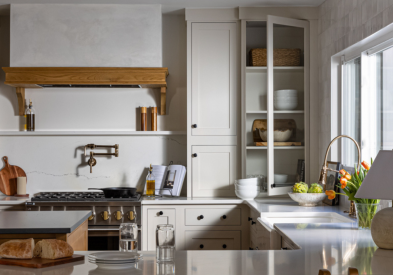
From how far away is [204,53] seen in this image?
3.74 meters

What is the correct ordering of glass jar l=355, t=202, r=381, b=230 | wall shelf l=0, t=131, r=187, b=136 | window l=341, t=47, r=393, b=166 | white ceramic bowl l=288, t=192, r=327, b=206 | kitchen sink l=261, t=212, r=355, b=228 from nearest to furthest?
1. glass jar l=355, t=202, r=381, b=230
2. window l=341, t=47, r=393, b=166
3. kitchen sink l=261, t=212, r=355, b=228
4. white ceramic bowl l=288, t=192, r=327, b=206
5. wall shelf l=0, t=131, r=187, b=136

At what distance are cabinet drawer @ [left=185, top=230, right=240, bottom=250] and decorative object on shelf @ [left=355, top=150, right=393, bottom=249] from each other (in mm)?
1841

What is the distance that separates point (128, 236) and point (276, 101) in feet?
7.28

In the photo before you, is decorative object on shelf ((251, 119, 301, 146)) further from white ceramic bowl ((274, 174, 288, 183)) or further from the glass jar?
the glass jar

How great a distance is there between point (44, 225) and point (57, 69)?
70.5 inches

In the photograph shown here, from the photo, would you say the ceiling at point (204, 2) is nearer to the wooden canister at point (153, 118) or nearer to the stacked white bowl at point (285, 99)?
the stacked white bowl at point (285, 99)

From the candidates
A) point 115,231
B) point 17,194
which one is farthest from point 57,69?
point 115,231

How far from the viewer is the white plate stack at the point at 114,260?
141 cm

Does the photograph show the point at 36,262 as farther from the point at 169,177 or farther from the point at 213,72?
the point at 213,72

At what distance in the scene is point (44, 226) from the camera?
2205 mm

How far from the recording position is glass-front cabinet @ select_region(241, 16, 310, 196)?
3430mm

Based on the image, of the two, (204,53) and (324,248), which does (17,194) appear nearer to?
(204,53)

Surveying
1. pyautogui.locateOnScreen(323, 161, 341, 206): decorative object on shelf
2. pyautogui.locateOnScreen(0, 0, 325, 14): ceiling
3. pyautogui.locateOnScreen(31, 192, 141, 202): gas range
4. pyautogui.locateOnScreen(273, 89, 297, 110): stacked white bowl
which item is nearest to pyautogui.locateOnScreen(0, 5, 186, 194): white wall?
pyautogui.locateOnScreen(31, 192, 141, 202): gas range

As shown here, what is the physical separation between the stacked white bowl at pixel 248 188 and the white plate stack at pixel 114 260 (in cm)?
212
